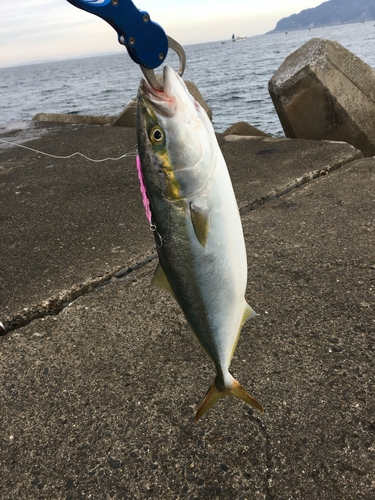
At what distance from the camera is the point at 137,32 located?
1379 millimetres

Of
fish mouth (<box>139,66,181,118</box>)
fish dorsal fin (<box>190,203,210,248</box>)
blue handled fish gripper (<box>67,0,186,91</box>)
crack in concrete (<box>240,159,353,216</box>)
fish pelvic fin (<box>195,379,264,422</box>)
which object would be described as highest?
blue handled fish gripper (<box>67,0,186,91</box>)

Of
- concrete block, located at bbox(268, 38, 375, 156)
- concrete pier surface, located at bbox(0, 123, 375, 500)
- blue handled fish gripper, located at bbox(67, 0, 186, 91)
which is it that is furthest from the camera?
concrete block, located at bbox(268, 38, 375, 156)

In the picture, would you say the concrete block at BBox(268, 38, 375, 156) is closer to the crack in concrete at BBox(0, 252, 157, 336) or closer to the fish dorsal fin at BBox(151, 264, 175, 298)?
the crack in concrete at BBox(0, 252, 157, 336)

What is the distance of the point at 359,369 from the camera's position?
84.1 inches

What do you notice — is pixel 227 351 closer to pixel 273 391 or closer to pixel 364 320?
pixel 273 391

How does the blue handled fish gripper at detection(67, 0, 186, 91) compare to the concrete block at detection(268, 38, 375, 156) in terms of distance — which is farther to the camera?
the concrete block at detection(268, 38, 375, 156)

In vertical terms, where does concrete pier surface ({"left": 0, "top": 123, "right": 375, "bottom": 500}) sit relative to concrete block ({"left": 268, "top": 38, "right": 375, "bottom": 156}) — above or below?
below

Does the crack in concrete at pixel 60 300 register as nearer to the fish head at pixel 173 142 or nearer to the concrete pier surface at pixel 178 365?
the concrete pier surface at pixel 178 365

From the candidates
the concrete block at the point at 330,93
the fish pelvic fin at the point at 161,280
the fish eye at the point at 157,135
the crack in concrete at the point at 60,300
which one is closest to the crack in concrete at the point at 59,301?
the crack in concrete at the point at 60,300

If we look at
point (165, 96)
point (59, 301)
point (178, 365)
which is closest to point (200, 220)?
point (165, 96)

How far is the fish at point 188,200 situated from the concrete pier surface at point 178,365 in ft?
2.24

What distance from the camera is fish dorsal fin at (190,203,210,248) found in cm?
147

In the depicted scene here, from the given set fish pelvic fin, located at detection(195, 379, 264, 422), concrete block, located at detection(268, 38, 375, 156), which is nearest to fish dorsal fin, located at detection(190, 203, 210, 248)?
fish pelvic fin, located at detection(195, 379, 264, 422)

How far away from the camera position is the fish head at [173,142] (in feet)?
4.66
